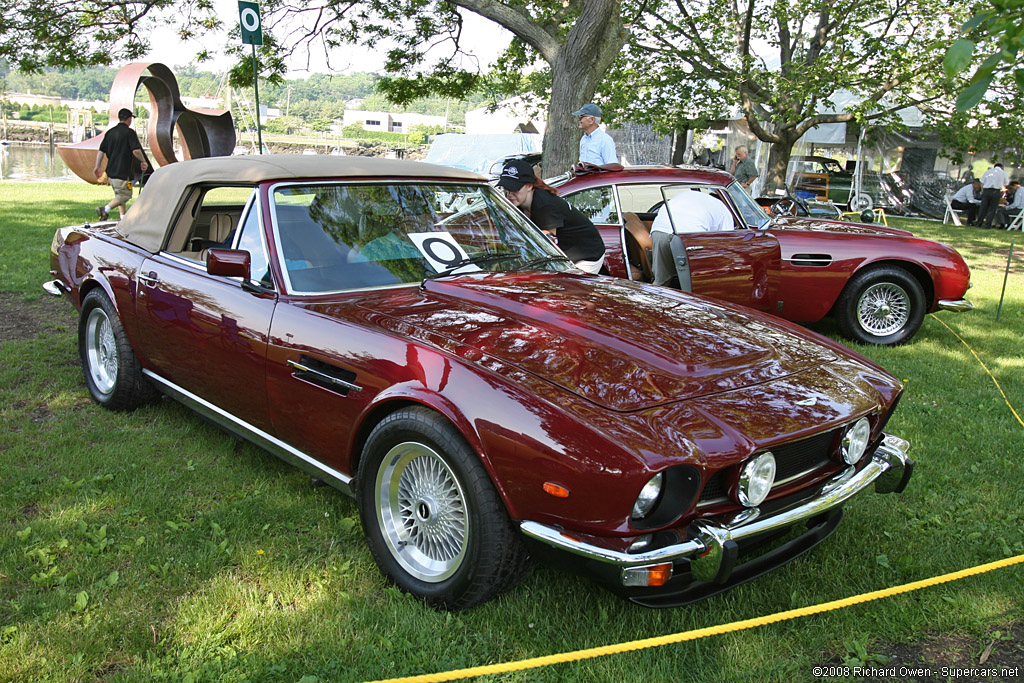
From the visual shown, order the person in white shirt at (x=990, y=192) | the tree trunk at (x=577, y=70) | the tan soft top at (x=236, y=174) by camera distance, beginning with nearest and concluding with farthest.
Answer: the tan soft top at (x=236, y=174), the tree trunk at (x=577, y=70), the person in white shirt at (x=990, y=192)

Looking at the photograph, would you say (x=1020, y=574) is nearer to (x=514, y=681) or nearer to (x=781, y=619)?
(x=781, y=619)

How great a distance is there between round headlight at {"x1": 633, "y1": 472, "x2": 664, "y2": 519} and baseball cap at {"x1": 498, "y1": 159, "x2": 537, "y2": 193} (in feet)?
11.4

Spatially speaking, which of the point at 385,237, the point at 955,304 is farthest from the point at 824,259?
the point at 385,237

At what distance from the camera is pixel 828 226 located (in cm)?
734


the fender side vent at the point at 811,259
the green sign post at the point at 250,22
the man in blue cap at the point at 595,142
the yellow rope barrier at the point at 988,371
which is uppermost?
the green sign post at the point at 250,22

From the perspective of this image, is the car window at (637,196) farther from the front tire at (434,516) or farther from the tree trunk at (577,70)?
the front tire at (434,516)

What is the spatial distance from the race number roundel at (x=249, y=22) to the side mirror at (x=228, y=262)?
19.5ft

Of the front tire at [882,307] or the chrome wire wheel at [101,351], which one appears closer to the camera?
the chrome wire wheel at [101,351]

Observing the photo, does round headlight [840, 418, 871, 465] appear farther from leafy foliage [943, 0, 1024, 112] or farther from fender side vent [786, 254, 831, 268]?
fender side vent [786, 254, 831, 268]

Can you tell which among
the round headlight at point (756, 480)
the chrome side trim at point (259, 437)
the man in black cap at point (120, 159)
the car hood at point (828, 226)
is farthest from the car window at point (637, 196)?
the man in black cap at point (120, 159)

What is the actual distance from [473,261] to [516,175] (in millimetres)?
1827

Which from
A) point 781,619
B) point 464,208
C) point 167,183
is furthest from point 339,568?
point 167,183

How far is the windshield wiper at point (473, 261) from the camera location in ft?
11.8

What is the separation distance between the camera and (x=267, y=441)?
3500 millimetres
